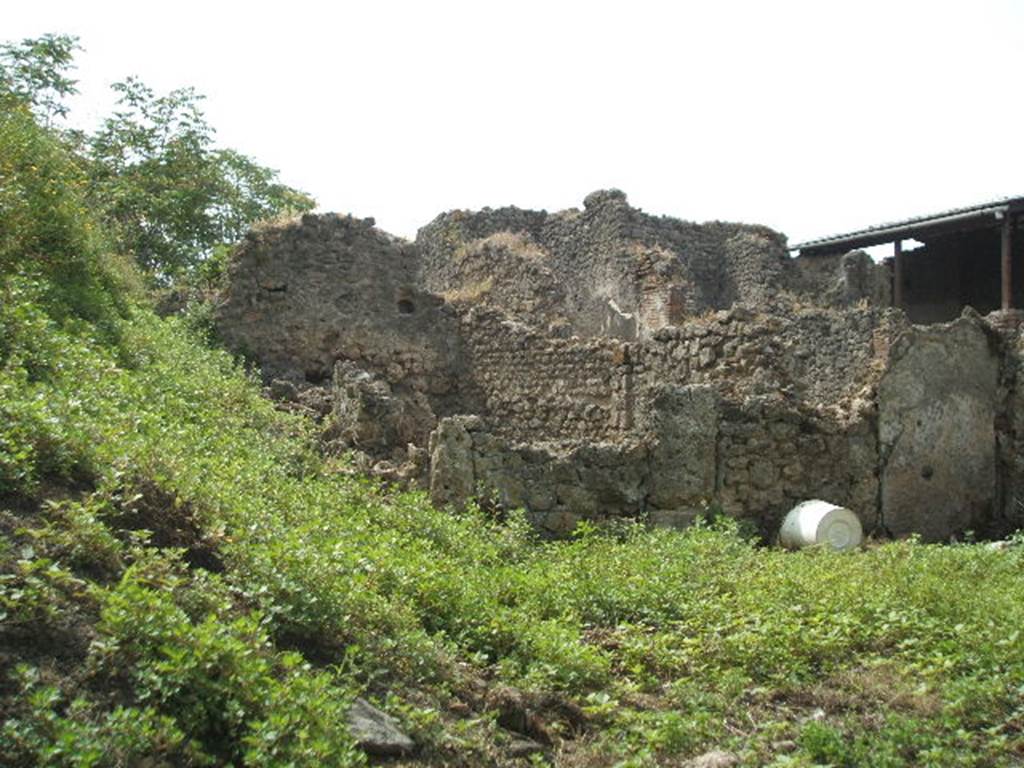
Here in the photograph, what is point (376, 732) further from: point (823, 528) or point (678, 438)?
point (823, 528)

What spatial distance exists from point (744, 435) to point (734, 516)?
0.75 metres

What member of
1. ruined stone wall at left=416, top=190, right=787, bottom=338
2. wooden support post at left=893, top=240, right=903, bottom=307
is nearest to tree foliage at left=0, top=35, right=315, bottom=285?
ruined stone wall at left=416, top=190, right=787, bottom=338

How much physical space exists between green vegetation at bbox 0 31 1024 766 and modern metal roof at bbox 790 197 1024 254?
12.2 metres

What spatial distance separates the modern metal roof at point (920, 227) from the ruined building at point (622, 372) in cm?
6

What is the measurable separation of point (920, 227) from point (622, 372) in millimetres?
10637

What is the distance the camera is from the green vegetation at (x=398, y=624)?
3.55 meters

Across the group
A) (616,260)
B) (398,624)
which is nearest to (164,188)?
(616,260)

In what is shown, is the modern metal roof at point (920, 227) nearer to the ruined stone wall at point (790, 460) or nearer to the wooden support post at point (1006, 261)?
the wooden support post at point (1006, 261)

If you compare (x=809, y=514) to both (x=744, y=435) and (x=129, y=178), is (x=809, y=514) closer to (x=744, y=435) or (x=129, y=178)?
(x=744, y=435)

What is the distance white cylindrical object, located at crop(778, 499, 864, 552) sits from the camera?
29.2ft

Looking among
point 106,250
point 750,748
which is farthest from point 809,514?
point 106,250

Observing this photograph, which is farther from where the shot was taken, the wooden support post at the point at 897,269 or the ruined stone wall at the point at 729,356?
the wooden support post at the point at 897,269

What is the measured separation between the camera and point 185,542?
4.78 metres

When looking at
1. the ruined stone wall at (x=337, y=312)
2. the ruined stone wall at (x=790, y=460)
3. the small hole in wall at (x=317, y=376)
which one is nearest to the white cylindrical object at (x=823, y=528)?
the ruined stone wall at (x=790, y=460)
